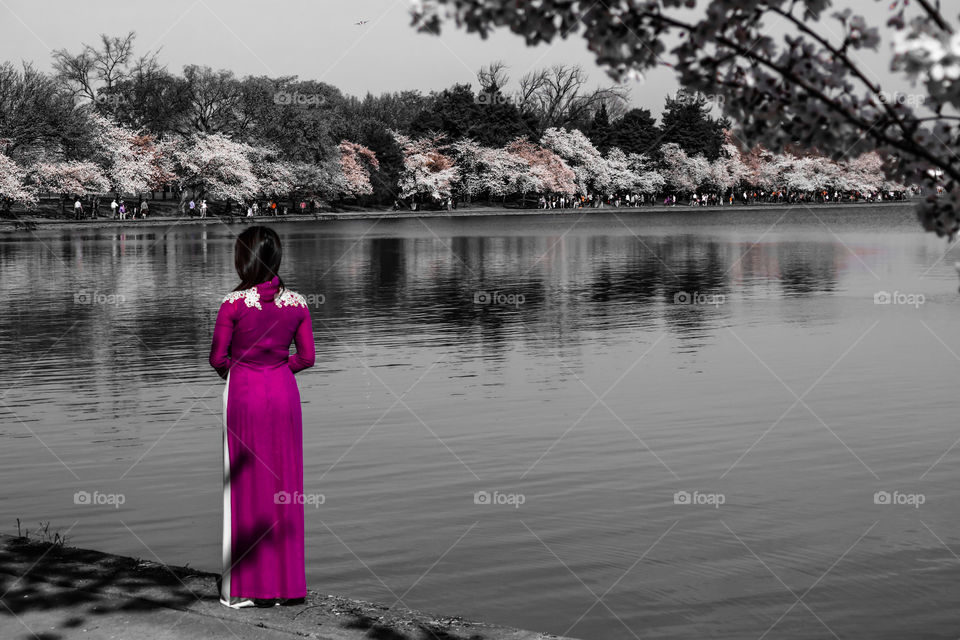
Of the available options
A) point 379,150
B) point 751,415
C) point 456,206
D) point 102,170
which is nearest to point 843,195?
point 456,206

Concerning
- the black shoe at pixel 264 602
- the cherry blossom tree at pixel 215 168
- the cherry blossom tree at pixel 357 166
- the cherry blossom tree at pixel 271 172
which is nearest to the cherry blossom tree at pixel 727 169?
the cherry blossom tree at pixel 357 166

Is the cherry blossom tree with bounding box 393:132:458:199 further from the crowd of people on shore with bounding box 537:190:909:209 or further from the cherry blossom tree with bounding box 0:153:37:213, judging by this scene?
the cherry blossom tree with bounding box 0:153:37:213

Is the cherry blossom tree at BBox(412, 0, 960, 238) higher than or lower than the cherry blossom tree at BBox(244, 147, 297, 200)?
lower

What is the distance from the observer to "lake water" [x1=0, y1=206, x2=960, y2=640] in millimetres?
7828

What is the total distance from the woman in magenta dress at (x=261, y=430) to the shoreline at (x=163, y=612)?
26cm

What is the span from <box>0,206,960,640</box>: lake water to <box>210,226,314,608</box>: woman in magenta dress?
1651mm

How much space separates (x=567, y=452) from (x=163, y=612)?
6386mm

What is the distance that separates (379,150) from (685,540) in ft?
313

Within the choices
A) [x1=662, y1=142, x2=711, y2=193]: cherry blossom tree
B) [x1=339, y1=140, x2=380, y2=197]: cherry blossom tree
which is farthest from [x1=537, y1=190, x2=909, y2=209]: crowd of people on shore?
[x1=339, y1=140, x2=380, y2=197]: cherry blossom tree

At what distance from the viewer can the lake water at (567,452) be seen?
7828mm

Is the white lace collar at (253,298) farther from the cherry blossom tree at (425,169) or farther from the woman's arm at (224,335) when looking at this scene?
the cherry blossom tree at (425,169)

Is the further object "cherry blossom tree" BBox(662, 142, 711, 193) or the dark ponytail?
"cherry blossom tree" BBox(662, 142, 711, 193)

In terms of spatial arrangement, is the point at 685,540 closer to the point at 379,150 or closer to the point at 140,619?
the point at 140,619

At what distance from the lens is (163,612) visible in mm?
5672
